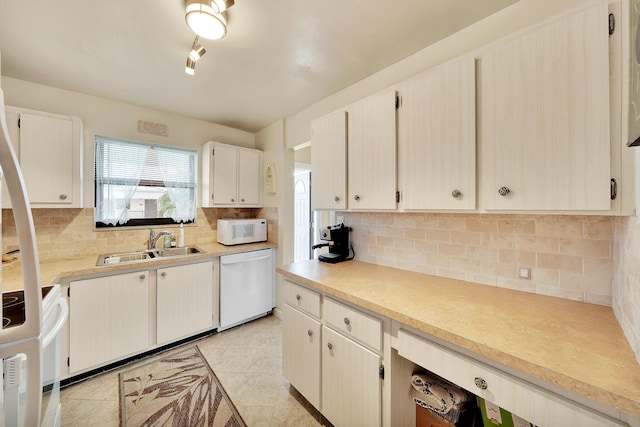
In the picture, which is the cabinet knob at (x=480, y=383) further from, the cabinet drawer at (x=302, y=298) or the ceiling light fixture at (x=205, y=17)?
the ceiling light fixture at (x=205, y=17)

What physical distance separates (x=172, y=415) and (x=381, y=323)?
161cm

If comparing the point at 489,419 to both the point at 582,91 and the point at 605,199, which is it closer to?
the point at 605,199

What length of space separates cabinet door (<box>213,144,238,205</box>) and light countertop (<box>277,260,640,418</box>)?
1904 millimetres

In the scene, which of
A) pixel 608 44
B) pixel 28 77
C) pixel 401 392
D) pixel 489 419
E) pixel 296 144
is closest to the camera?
pixel 608 44

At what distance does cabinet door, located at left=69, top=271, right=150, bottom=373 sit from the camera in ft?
6.36

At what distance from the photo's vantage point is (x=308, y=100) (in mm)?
2598

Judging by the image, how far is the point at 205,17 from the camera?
4.43 ft

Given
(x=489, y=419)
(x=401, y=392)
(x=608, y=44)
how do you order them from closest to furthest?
(x=608, y=44)
(x=489, y=419)
(x=401, y=392)

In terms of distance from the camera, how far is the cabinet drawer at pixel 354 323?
1241 mm

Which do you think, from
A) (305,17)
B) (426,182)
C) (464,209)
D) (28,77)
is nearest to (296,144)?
(305,17)

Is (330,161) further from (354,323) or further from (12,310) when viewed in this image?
(12,310)

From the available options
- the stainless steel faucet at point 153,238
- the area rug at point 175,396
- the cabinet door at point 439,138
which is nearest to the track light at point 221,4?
the cabinet door at point 439,138

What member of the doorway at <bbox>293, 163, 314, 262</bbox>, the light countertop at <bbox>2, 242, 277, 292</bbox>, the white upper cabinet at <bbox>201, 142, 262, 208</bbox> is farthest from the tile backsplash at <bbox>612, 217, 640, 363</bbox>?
the doorway at <bbox>293, 163, 314, 262</bbox>

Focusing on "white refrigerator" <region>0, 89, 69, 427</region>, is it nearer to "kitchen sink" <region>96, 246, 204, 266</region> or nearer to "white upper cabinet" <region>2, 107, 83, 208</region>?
"kitchen sink" <region>96, 246, 204, 266</region>
